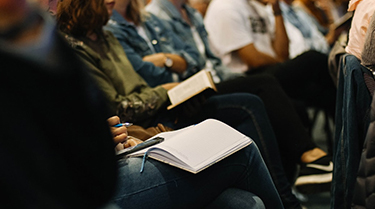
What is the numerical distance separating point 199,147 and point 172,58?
44.6 inches

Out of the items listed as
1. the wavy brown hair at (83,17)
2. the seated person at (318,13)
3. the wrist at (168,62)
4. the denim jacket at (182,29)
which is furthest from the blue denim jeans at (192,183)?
the seated person at (318,13)

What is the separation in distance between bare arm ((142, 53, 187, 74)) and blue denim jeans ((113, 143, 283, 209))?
100 cm

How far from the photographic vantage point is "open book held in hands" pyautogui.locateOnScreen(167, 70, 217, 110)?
1798 millimetres

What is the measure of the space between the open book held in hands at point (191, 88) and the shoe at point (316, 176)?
0.56m

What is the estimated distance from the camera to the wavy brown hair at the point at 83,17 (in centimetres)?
155

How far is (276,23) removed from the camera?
308cm

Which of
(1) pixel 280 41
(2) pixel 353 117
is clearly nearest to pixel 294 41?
(1) pixel 280 41

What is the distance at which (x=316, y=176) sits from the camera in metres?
2.01

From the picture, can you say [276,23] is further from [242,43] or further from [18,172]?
[18,172]

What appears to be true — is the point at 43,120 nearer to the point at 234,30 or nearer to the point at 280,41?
the point at 234,30

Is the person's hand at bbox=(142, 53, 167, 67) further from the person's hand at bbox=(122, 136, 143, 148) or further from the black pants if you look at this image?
the person's hand at bbox=(122, 136, 143, 148)

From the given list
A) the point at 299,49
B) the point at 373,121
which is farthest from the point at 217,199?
the point at 299,49

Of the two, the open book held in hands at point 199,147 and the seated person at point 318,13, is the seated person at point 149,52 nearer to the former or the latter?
the open book held in hands at point 199,147

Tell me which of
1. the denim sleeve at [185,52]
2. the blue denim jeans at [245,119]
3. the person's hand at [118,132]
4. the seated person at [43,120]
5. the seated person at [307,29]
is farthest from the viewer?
the seated person at [307,29]
